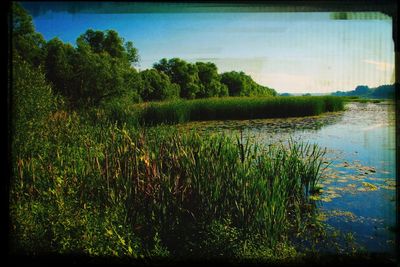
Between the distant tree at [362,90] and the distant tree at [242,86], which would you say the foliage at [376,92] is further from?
the distant tree at [242,86]

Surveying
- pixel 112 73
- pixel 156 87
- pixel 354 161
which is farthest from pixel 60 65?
pixel 354 161

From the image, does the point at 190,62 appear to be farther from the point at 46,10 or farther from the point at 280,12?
the point at 46,10

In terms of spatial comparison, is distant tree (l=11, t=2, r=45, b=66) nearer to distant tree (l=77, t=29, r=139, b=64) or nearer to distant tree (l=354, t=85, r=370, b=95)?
distant tree (l=77, t=29, r=139, b=64)

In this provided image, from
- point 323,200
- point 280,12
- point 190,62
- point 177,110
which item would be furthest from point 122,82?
point 323,200

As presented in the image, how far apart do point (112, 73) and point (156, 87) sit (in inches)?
25.2

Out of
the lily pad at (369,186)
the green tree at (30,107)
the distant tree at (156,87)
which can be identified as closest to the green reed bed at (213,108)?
the distant tree at (156,87)

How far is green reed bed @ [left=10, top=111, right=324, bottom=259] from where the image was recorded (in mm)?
3217

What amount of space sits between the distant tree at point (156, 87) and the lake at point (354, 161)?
441mm

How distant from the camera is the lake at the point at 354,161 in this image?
312cm

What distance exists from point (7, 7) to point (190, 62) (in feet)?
5.33

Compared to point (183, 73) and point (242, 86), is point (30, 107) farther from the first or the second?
point (242, 86)

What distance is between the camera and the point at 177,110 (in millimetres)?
4453

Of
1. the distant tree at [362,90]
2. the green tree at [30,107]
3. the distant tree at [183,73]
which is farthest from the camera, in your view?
the distant tree at [183,73]

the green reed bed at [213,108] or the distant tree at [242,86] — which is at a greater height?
the distant tree at [242,86]
